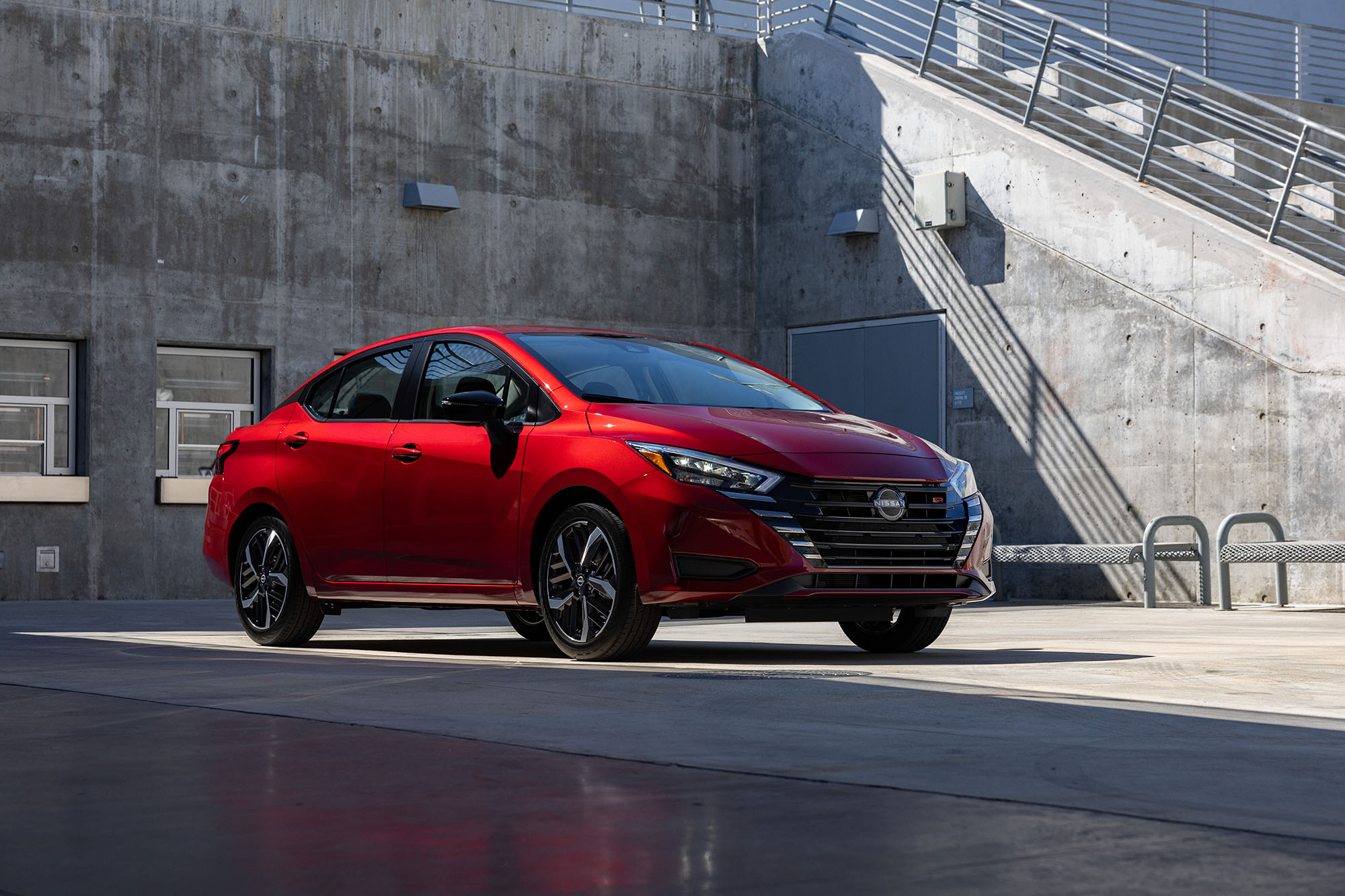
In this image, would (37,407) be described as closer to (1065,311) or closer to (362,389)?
(362,389)

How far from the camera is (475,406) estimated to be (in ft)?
29.0

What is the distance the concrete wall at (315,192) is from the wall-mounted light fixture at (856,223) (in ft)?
5.70

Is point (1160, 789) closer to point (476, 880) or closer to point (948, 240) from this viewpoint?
point (476, 880)

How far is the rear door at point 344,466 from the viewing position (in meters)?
9.52

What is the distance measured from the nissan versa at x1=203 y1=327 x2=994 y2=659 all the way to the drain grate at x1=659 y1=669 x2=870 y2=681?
1.12 feet

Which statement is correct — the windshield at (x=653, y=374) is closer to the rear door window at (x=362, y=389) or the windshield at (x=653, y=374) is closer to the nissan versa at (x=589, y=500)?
the nissan versa at (x=589, y=500)

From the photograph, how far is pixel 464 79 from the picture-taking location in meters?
20.4

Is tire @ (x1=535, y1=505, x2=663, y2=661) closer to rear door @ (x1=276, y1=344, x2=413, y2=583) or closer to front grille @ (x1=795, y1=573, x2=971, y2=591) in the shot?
front grille @ (x1=795, y1=573, x2=971, y2=591)

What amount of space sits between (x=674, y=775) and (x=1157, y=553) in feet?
39.7

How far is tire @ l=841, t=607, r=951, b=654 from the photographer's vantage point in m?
9.34

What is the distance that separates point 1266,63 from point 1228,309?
12916 millimetres

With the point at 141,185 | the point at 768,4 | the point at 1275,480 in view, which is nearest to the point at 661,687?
the point at 1275,480

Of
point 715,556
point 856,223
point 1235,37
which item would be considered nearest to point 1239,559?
point 856,223

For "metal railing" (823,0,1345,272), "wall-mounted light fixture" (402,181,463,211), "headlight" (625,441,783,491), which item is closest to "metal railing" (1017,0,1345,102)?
"metal railing" (823,0,1345,272)
